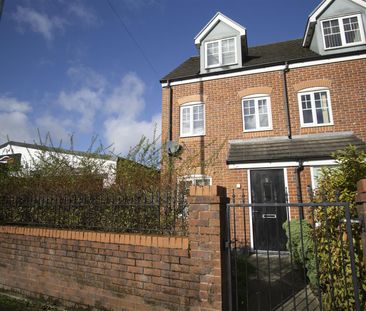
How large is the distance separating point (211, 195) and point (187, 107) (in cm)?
897

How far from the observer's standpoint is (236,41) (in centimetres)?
1216

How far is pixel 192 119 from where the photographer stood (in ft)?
38.8

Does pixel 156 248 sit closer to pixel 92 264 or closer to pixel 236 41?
pixel 92 264

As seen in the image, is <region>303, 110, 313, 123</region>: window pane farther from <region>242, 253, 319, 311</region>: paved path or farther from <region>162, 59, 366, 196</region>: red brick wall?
<region>242, 253, 319, 311</region>: paved path

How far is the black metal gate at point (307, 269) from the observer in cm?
308

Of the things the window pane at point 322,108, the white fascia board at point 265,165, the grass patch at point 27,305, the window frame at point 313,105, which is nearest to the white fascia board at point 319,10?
the window frame at point 313,105

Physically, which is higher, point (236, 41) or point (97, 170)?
point (236, 41)

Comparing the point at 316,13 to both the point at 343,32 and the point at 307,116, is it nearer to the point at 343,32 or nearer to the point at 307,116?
the point at 343,32

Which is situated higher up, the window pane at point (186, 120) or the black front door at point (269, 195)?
the window pane at point (186, 120)

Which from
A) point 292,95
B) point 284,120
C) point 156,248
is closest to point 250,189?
point 284,120

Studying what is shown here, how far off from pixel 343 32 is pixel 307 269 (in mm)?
9926

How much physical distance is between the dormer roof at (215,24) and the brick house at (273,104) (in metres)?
0.05

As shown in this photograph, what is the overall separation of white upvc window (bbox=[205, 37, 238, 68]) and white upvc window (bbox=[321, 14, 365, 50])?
12.7ft

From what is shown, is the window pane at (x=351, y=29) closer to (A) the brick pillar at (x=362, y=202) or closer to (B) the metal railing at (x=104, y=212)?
(A) the brick pillar at (x=362, y=202)
